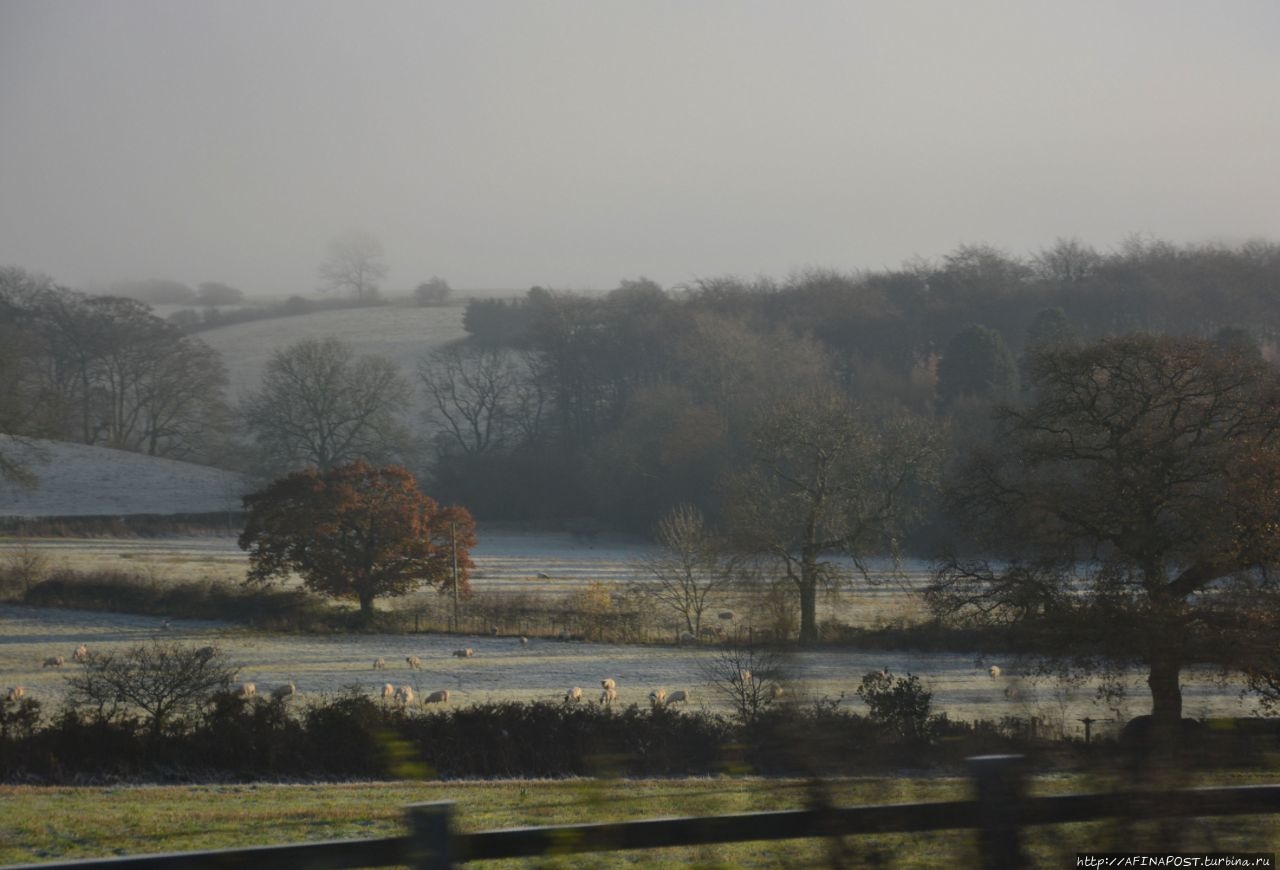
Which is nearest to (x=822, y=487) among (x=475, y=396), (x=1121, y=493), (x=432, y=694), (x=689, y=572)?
(x=689, y=572)

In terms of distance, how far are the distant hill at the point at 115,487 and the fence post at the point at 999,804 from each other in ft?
178

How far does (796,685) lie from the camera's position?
400cm

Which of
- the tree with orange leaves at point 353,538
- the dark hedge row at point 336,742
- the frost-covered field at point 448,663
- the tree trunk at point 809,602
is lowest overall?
the frost-covered field at point 448,663

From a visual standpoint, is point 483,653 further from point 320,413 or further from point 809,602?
point 320,413

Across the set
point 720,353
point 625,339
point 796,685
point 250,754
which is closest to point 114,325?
point 625,339

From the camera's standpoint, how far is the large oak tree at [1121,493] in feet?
63.9

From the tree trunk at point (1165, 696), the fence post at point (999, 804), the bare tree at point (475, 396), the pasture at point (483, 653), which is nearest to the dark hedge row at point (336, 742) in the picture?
the pasture at point (483, 653)

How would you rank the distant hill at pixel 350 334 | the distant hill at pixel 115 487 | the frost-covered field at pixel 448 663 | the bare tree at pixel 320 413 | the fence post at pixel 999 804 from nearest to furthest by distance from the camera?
1. the fence post at pixel 999 804
2. the frost-covered field at pixel 448 663
3. the distant hill at pixel 115 487
4. the bare tree at pixel 320 413
5. the distant hill at pixel 350 334

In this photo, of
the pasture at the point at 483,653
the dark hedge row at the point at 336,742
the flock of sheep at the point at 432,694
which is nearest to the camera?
the dark hedge row at the point at 336,742

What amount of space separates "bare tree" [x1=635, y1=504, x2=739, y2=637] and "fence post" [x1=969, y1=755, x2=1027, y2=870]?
2997 cm

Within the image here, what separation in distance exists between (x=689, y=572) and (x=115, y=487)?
34502 mm

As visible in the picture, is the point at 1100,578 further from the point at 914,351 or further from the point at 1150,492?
the point at 914,351

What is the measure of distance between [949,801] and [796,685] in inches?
26.5

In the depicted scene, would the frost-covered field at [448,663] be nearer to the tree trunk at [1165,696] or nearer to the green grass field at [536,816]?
the tree trunk at [1165,696]
